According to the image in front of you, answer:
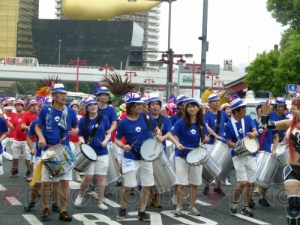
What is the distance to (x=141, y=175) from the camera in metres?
8.84

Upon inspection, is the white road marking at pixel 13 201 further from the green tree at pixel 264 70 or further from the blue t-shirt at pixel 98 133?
the green tree at pixel 264 70

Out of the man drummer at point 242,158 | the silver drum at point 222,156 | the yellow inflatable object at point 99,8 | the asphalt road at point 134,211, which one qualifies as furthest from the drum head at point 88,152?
the yellow inflatable object at point 99,8

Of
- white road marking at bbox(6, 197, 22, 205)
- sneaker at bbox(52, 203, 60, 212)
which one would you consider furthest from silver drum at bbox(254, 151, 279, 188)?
white road marking at bbox(6, 197, 22, 205)

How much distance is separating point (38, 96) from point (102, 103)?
12.2ft

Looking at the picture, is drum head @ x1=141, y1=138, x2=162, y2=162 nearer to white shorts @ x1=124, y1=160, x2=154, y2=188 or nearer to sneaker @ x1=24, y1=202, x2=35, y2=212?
white shorts @ x1=124, y1=160, x2=154, y2=188

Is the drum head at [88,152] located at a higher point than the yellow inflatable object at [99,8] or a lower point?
lower

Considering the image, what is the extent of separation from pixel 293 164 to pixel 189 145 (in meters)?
2.60

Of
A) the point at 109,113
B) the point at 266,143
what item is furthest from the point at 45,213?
the point at 266,143

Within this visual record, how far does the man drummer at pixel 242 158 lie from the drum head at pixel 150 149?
142cm

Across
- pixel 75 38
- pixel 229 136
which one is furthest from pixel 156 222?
pixel 75 38

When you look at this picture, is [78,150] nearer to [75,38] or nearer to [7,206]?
[7,206]

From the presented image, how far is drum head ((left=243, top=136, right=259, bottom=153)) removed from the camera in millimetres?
9148

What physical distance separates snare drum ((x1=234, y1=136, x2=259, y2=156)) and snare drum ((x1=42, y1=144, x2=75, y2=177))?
102 inches

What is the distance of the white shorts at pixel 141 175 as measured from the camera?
28.7 ft
